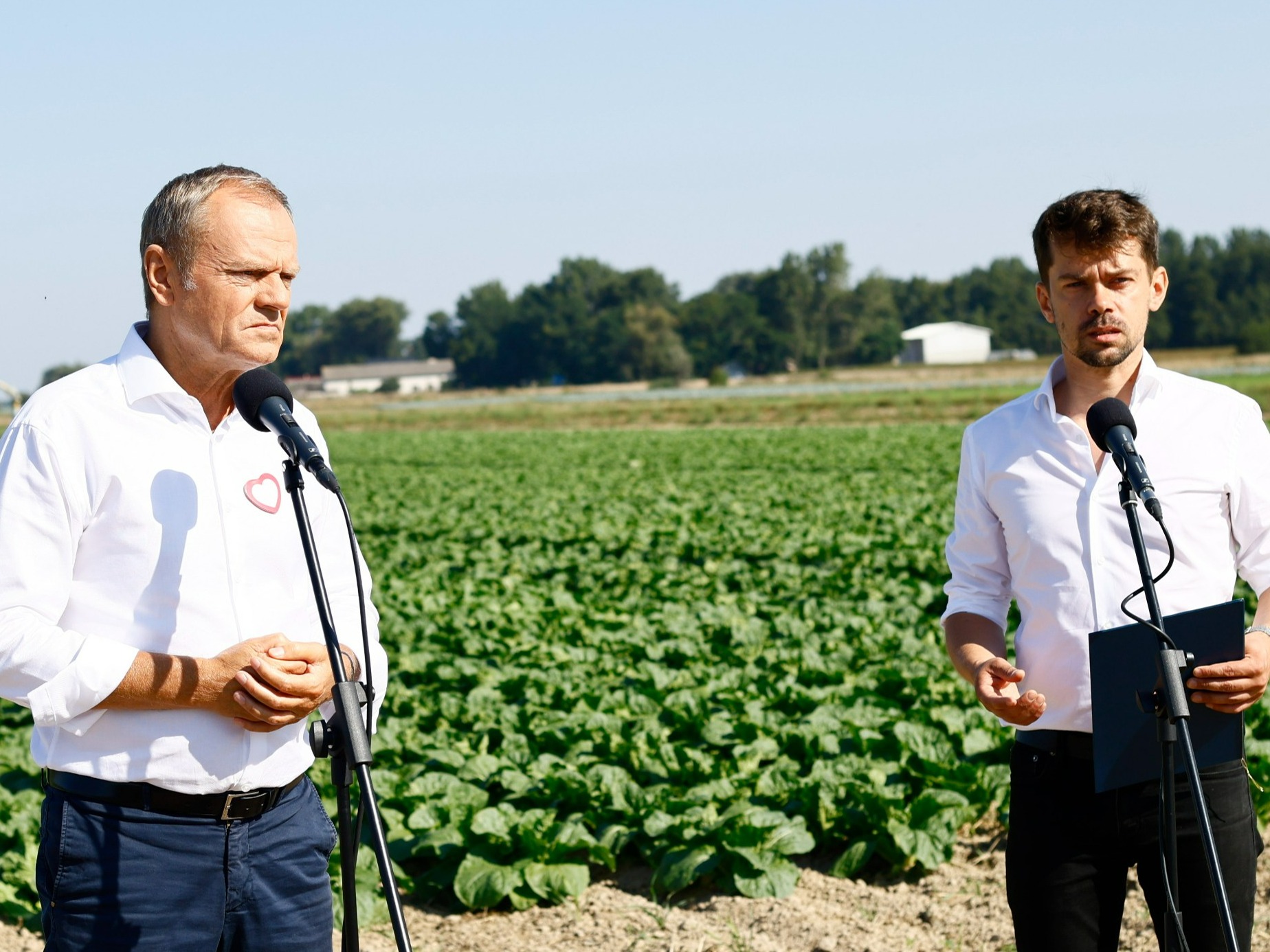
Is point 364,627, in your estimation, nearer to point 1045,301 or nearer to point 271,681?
point 271,681

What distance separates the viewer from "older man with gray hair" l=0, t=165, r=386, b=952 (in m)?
2.35

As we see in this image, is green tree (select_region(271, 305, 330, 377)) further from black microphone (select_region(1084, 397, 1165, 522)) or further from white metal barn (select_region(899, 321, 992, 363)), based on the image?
black microphone (select_region(1084, 397, 1165, 522))

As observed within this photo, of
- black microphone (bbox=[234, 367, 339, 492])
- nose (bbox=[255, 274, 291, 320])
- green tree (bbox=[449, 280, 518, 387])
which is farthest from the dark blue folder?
green tree (bbox=[449, 280, 518, 387])

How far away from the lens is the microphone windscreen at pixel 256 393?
2.32 m

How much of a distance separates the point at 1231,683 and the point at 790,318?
359 feet

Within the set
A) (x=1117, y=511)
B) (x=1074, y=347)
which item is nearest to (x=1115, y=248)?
(x=1074, y=347)

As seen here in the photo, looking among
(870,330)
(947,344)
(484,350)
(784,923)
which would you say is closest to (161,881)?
(784,923)

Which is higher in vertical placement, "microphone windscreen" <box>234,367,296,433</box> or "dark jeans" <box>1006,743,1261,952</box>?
"microphone windscreen" <box>234,367,296,433</box>

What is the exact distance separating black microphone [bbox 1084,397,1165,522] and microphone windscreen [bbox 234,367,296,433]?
152 cm

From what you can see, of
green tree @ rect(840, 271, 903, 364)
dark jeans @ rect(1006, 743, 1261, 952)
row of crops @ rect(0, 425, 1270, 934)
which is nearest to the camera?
dark jeans @ rect(1006, 743, 1261, 952)

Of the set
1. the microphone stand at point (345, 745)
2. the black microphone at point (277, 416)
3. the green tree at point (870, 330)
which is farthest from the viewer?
the green tree at point (870, 330)

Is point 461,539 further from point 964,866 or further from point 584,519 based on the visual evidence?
point 964,866

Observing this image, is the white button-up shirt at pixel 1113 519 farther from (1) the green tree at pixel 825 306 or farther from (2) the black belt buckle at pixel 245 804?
Result: (1) the green tree at pixel 825 306

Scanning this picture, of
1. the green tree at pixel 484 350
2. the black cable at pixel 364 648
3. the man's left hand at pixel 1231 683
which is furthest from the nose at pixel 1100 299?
the green tree at pixel 484 350
